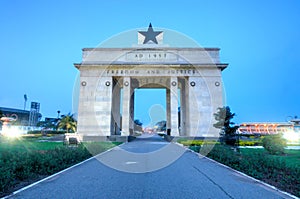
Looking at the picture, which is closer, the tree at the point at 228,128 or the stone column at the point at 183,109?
the tree at the point at 228,128

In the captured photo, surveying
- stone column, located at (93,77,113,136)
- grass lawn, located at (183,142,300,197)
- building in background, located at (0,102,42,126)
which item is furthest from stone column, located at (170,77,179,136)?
building in background, located at (0,102,42,126)

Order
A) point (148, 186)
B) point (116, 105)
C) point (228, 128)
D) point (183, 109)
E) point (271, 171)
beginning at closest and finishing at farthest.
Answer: point (148, 186) → point (271, 171) → point (228, 128) → point (183, 109) → point (116, 105)

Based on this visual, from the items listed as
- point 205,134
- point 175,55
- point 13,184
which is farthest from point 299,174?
point 175,55

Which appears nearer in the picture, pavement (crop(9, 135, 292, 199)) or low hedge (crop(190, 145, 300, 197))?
pavement (crop(9, 135, 292, 199))

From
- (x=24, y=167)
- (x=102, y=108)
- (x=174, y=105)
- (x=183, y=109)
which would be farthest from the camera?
(x=183, y=109)

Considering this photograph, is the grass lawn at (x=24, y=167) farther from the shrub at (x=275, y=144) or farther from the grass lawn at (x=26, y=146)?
the shrub at (x=275, y=144)

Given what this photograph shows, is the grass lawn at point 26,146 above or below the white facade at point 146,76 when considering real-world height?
below

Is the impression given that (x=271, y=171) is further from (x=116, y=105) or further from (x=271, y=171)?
(x=116, y=105)

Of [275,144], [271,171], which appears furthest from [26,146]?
[275,144]

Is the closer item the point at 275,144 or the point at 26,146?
the point at 275,144

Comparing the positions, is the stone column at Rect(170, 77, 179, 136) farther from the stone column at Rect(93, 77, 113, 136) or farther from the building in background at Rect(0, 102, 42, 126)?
the building in background at Rect(0, 102, 42, 126)

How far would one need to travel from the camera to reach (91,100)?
32906 mm

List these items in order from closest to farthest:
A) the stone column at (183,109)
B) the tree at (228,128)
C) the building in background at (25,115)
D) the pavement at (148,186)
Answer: the pavement at (148,186), the tree at (228,128), the stone column at (183,109), the building in background at (25,115)

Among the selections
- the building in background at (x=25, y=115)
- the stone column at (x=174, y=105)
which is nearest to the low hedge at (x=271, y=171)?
the stone column at (x=174, y=105)
